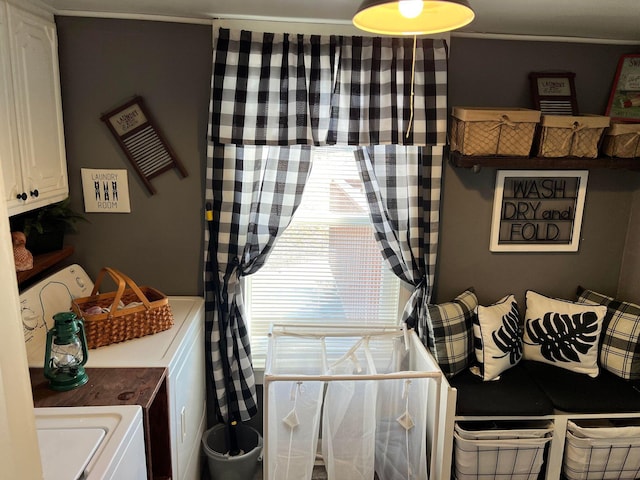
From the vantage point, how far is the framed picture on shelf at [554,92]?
2494 millimetres

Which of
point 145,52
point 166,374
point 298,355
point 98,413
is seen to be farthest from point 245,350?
point 145,52

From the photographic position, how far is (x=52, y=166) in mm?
2221

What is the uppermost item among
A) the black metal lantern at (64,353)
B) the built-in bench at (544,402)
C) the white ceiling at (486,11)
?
the white ceiling at (486,11)

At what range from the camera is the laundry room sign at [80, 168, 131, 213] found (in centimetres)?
242

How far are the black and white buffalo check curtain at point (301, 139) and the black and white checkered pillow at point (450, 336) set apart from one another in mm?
123

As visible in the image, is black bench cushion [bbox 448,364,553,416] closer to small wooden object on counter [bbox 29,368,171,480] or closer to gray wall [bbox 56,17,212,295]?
small wooden object on counter [bbox 29,368,171,480]

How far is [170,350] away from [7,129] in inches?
39.9

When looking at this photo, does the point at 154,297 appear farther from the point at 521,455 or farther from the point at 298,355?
the point at 521,455

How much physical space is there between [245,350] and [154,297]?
0.57m

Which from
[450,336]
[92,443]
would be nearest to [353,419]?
[450,336]

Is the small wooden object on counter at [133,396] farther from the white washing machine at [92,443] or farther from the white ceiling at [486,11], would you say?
the white ceiling at [486,11]

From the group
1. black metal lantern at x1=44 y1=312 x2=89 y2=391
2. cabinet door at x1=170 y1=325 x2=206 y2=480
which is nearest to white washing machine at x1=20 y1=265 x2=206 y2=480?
cabinet door at x1=170 y1=325 x2=206 y2=480

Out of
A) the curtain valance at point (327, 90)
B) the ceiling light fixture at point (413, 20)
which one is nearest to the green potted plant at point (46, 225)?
the curtain valance at point (327, 90)

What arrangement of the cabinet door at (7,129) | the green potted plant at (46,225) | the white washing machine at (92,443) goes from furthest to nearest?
1. the green potted plant at (46,225)
2. the cabinet door at (7,129)
3. the white washing machine at (92,443)
